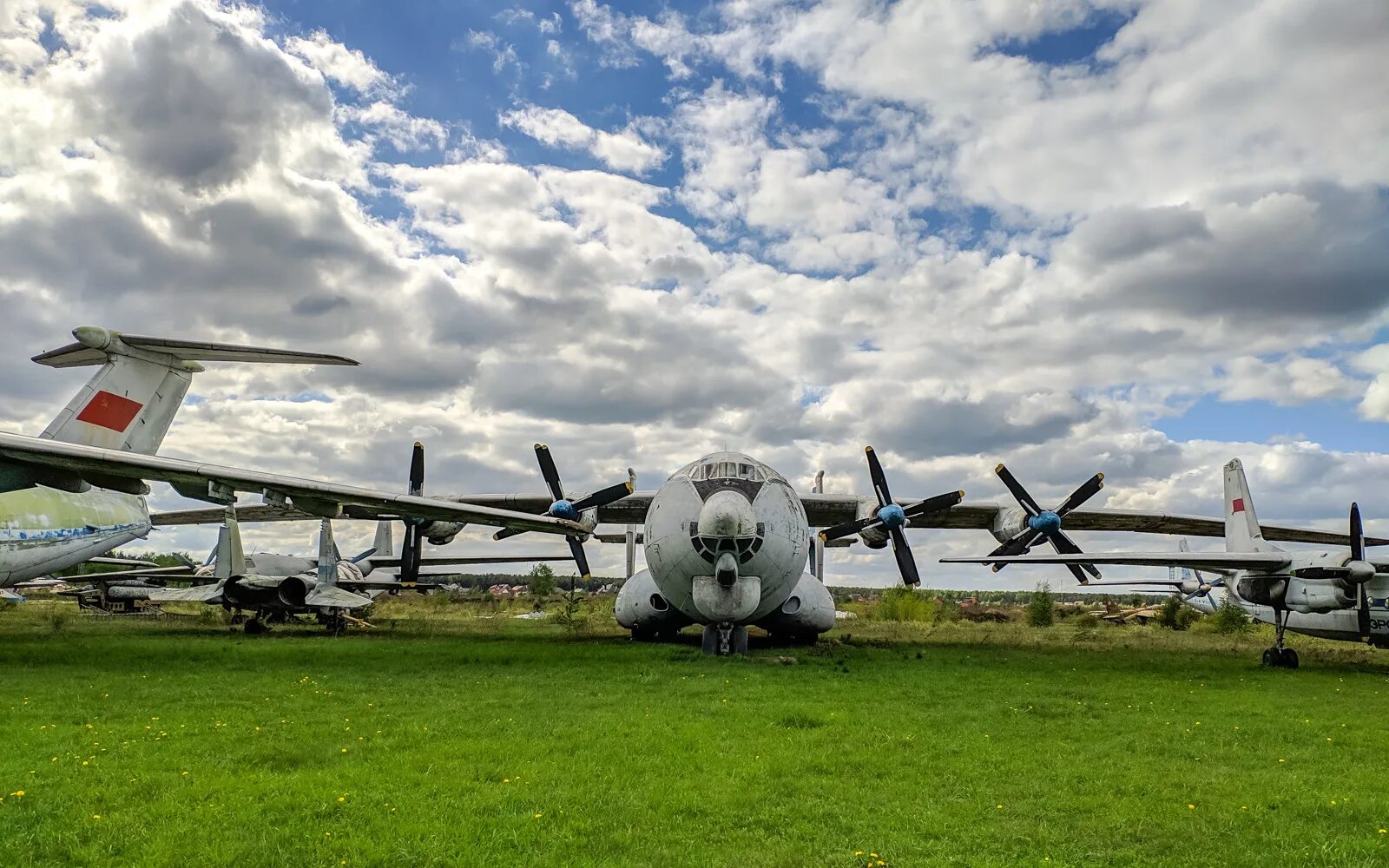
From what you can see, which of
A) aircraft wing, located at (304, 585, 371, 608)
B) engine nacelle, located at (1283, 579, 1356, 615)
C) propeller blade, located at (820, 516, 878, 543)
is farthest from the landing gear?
engine nacelle, located at (1283, 579, 1356, 615)

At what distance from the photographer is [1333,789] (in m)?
7.11

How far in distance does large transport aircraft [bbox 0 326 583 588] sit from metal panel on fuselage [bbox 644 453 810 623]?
7.77 feet

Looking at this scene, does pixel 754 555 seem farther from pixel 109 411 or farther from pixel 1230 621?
pixel 1230 621

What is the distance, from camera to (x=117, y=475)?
1484 cm

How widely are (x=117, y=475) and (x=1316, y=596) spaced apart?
26044mm

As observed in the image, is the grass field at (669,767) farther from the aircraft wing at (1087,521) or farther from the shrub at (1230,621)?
the shrub at (1230,621)

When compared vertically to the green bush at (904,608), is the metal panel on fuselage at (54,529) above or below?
above

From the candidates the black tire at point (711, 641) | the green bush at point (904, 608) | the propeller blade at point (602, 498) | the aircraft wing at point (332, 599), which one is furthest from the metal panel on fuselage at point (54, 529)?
the green bush at point (904, 608)

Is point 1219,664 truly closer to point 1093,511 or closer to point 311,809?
point 1093,511

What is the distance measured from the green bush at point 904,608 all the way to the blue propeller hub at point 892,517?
81.4ft

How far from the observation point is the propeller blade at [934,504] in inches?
811

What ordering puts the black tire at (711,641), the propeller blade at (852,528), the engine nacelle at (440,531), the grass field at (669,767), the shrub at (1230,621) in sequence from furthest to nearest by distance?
the shrub at (1230,621) < the engine nacelle at (440,531) < the propeller blade at (852,528) < the black tire at (711,641) < the grass field at (669,767)

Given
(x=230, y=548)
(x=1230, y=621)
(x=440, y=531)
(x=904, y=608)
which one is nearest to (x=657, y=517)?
(x=230, y=548)

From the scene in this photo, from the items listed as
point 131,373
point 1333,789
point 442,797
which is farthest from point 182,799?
point 131,373
